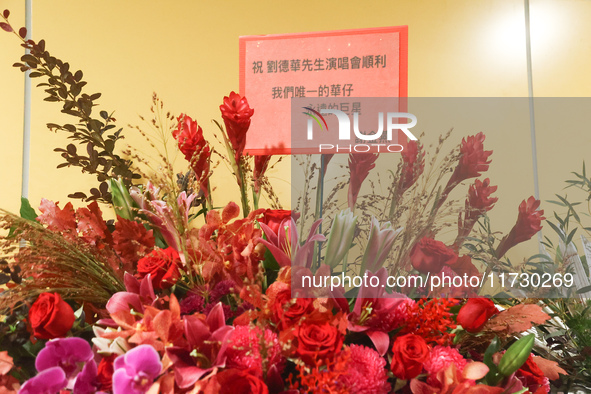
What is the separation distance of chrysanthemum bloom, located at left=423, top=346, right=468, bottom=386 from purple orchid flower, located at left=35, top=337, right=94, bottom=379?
1.18ft

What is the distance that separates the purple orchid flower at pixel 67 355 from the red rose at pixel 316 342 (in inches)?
9.1

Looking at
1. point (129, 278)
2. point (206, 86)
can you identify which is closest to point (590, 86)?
point (206, 86)

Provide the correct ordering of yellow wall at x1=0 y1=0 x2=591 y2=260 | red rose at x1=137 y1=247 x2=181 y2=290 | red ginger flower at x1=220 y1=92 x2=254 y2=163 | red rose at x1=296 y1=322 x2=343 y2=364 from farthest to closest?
yellow wall at x1=0 y1=0 x2=591 y2=260 < red ginger flower at x1=220 y1=92 x2=254 y2=163 < red rose at x1=137 y1=247 x2=181 y2=290 < red rose at x1=296 y1=322 x2=343 y2=364

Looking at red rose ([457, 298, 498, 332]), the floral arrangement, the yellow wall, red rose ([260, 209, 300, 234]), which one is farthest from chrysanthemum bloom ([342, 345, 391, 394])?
the yellow wall

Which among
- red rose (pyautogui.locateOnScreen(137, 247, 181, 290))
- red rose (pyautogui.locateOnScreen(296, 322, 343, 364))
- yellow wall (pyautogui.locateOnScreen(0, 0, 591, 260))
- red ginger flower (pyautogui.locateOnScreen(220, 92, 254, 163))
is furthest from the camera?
yellow wall (pyautogui.locateOnScreen(0, 0, 591, 260))

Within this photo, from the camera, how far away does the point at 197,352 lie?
47cm

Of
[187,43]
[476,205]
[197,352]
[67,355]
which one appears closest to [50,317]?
[67,355]

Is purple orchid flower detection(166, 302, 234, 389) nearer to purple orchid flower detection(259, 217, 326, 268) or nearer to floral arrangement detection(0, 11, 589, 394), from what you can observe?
floral arrangement detection(0, 11, 589, 394)

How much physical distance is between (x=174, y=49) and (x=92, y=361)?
0.67 meters

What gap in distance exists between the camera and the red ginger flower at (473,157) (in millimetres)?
518

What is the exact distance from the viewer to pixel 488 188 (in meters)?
0.52

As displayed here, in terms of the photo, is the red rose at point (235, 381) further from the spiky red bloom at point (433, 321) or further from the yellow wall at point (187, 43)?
the yellow wall at point (187, 43)

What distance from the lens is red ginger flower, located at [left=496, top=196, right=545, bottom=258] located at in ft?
1.71

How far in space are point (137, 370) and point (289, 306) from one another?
16cm
